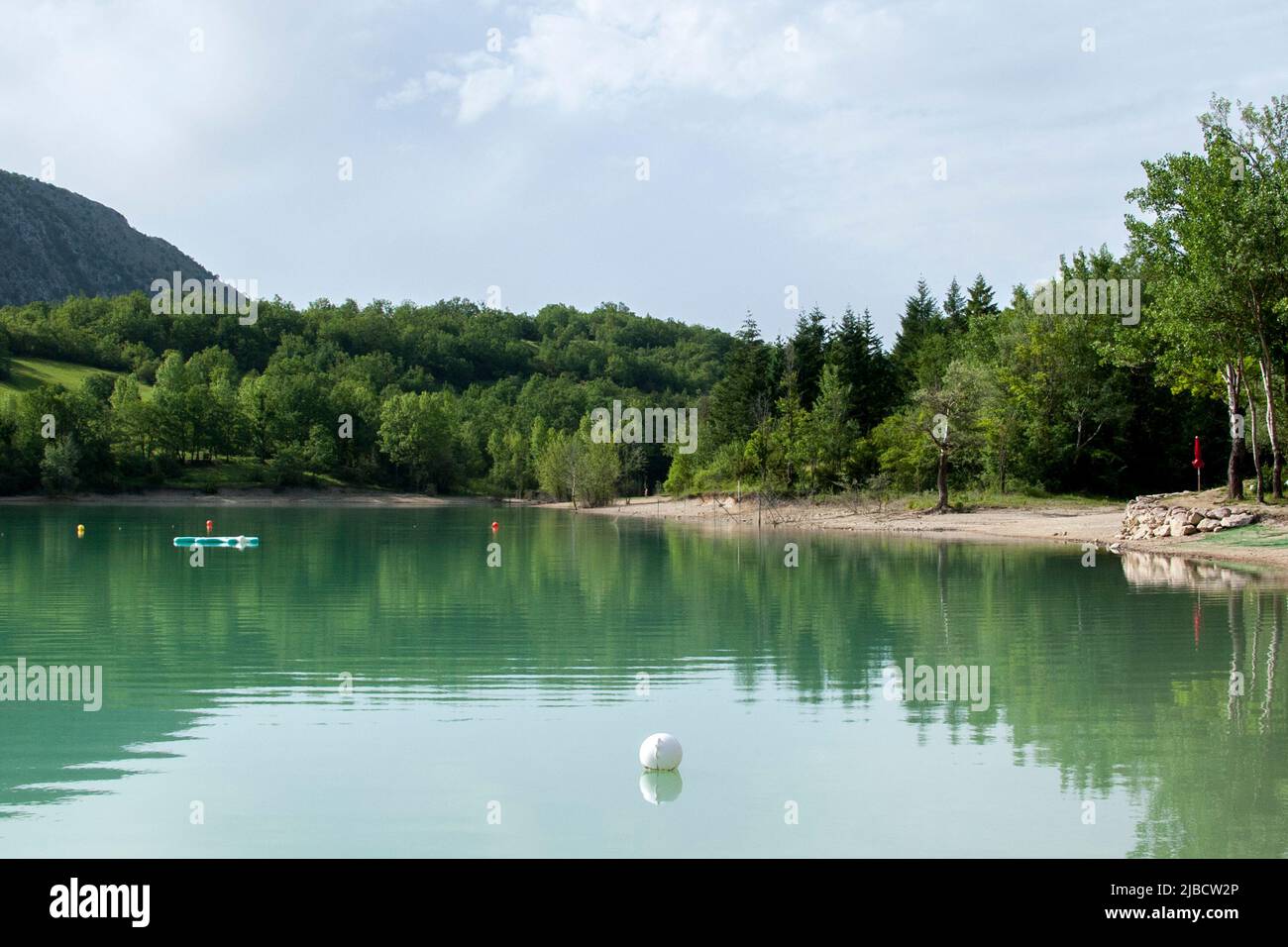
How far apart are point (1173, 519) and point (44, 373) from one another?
437 feet

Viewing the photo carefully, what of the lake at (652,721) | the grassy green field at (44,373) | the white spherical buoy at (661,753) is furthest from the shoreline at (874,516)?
the white spherical buoy at (661,753)

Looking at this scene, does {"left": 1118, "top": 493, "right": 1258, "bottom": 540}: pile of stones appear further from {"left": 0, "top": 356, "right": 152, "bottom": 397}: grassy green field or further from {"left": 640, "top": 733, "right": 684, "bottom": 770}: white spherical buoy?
{"left": 0, "top": 356, "right": 152, "bottom": 397}: grassy green field

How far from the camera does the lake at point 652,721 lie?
1045cm

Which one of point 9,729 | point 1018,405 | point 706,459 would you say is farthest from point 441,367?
point 9,729

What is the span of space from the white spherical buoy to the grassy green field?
13065 centimetres

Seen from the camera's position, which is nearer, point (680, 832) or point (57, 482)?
point (680, 832)

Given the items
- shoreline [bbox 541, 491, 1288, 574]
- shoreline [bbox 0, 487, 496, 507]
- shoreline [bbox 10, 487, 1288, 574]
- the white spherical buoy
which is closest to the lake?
the white spherical buoy

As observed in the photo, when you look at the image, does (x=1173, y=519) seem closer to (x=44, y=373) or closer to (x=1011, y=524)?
(x=1011, y=524)

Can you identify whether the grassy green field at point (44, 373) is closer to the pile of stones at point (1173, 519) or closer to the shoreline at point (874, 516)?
the shoreline at point (874, 516)

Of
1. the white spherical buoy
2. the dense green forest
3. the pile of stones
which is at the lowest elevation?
the white spherical buoy

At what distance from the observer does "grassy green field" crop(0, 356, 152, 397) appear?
131250 millimetres
